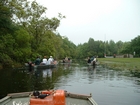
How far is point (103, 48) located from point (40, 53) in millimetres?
84512

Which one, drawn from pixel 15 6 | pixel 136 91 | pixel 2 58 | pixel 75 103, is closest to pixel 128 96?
pixel 136 91

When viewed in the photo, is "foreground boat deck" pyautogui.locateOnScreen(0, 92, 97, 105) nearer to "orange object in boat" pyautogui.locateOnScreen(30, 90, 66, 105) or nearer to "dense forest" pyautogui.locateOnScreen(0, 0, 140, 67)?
"orange object in boat" pyautogui.locateOnScreen(30, 90, 66, 105)

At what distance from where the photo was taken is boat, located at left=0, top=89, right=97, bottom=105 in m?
7.59

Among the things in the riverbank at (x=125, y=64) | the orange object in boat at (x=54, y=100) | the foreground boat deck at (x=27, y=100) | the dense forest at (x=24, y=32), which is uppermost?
the dense forest at (x=24, y=32)

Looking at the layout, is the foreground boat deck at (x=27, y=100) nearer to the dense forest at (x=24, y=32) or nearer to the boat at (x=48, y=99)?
the boat at (x=48, y=99)

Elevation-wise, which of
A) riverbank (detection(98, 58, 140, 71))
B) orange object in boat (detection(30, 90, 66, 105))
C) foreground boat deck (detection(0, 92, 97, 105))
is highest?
riverbank (detection(98, 58, 140, 71))

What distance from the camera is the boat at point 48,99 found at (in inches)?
299

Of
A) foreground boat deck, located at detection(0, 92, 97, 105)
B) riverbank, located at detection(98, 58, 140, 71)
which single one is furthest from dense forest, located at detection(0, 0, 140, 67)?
foreground boat deck, located at detection(0, 92, 97, 105)

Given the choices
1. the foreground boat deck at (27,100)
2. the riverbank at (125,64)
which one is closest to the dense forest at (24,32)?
the riverbank at (125,64)

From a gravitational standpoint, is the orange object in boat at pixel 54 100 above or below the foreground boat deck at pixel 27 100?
above

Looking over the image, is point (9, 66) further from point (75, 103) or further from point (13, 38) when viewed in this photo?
point (75, 103)

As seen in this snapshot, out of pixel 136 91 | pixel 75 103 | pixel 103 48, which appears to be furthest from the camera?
pixel 103 48

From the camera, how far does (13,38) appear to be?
3809 cm

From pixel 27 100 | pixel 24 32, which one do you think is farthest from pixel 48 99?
pixel 24 32
